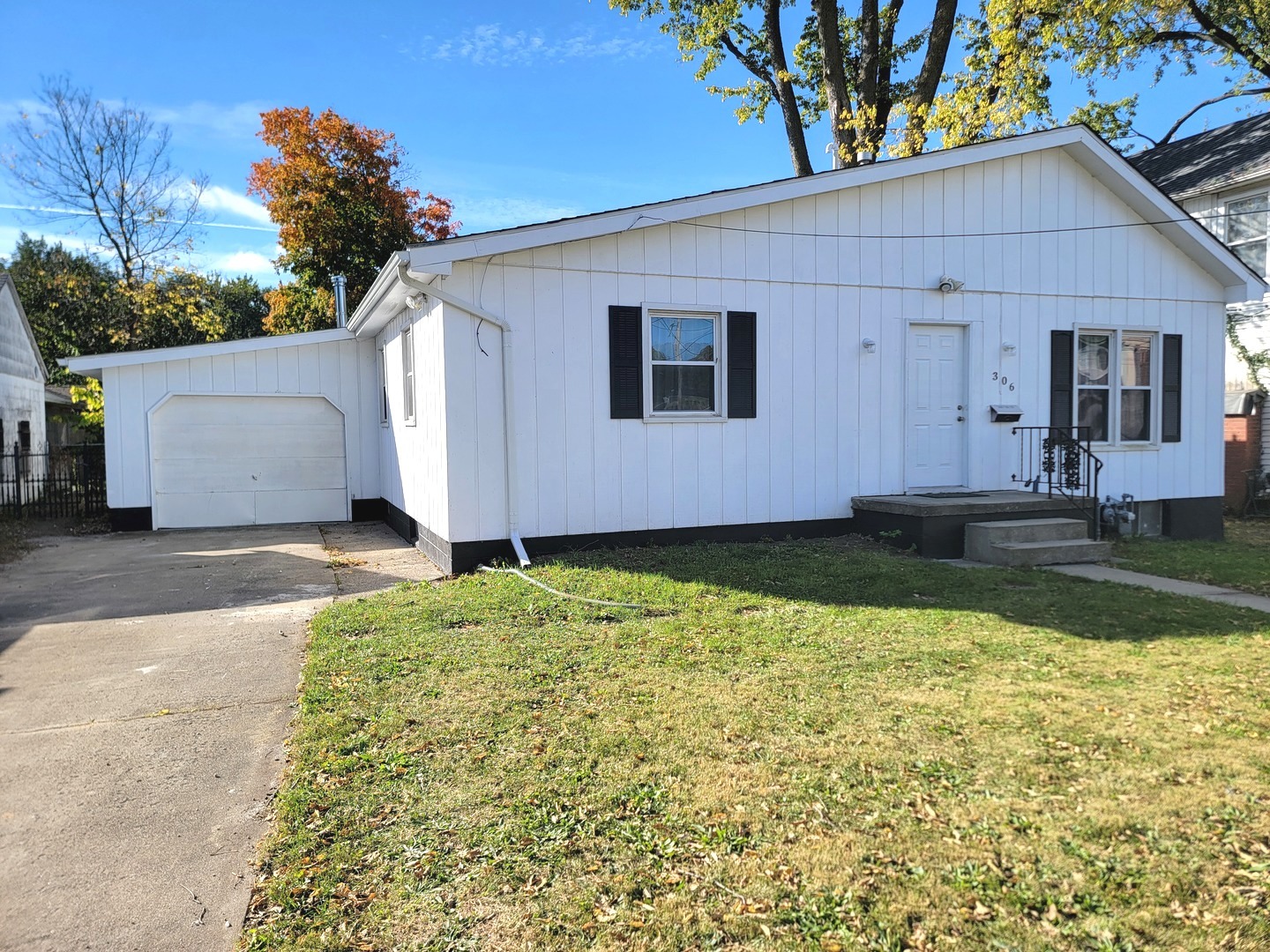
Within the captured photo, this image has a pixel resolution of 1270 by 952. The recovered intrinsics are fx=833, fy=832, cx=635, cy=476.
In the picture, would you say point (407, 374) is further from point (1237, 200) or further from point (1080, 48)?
point (1080, 48)

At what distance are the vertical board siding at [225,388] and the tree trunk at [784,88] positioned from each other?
36.8 ft

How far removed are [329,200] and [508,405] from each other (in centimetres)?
1961

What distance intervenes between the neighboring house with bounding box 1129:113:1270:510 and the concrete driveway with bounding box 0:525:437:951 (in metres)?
14.6

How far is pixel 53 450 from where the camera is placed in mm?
15742

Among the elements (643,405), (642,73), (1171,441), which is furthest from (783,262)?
(642,73)

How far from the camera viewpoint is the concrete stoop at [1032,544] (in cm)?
788

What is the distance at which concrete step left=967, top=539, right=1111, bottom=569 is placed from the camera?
784 centimetres

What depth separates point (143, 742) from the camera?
13.0 ft

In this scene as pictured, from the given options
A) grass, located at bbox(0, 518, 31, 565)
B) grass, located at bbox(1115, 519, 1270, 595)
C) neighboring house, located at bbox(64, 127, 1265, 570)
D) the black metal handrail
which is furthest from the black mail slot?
grass, located at bbox(0, 518, 31, 565)

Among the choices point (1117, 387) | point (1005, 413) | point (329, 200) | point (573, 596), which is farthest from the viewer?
point (329, 200)

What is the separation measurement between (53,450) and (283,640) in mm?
13254

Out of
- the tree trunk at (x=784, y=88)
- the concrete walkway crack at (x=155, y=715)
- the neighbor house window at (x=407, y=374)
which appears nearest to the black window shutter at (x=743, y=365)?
the neighbor house window at (x=407, y=374)

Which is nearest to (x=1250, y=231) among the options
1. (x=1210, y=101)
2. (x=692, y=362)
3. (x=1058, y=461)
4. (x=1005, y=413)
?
(x=1210, y=101)

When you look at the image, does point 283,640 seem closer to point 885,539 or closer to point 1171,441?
point 885,539
